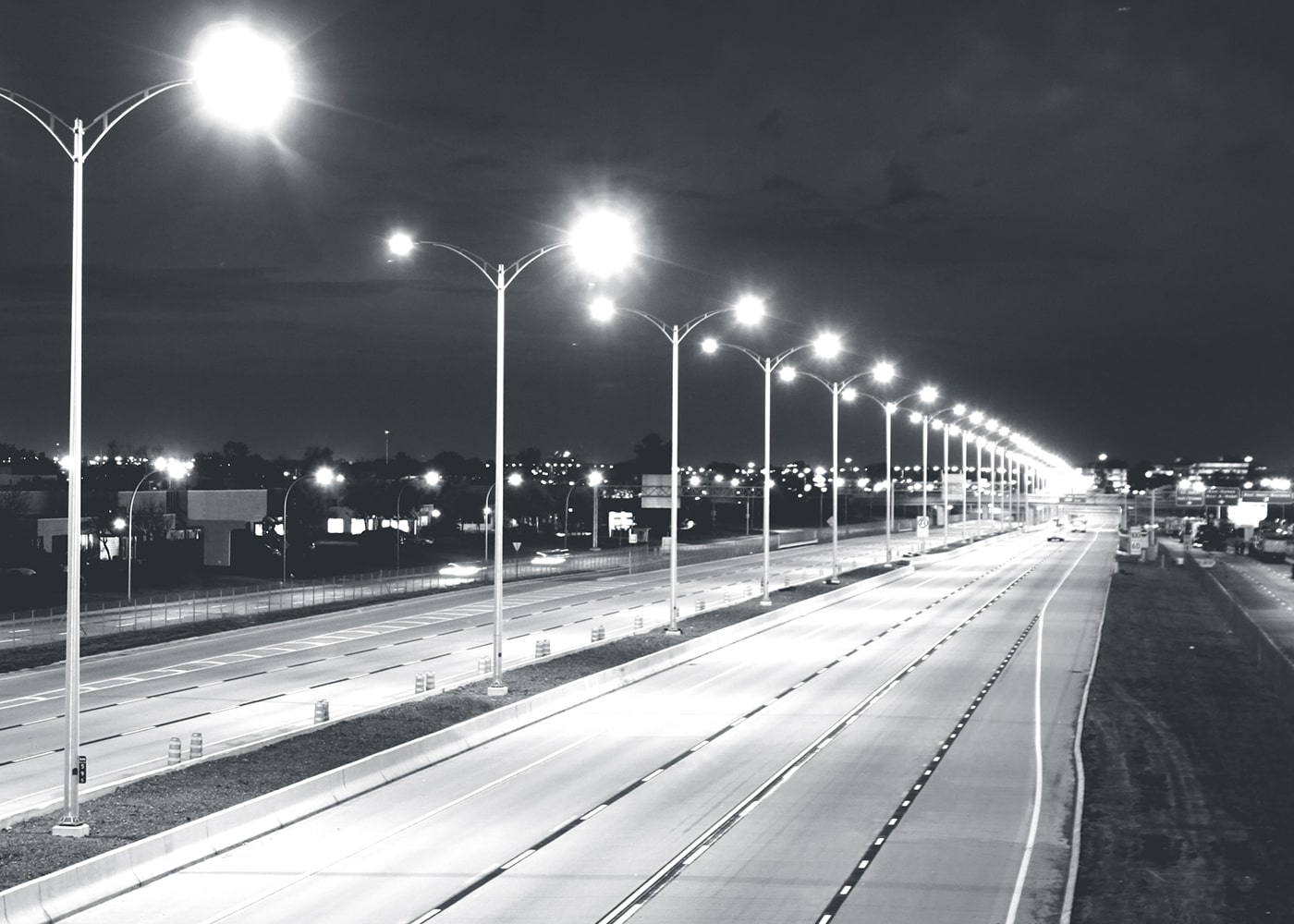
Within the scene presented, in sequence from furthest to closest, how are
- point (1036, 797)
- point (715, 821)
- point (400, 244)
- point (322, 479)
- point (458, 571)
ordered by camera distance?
point (322, 479) < point (458, 571) < point (400, 244) < point (1036, 797) < point (715, 821)

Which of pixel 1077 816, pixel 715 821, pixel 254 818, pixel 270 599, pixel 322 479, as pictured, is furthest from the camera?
pixel 322 479

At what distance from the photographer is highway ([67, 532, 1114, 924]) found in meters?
16.2

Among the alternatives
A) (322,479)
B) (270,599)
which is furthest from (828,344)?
(322,479)

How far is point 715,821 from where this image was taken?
20516 mm

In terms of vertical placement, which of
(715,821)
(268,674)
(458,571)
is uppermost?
(458,571)

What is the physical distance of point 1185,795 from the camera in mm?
22953

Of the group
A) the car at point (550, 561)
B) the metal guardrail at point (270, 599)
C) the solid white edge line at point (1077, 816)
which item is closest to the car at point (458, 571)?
the metal guardrail at point (270, 599)

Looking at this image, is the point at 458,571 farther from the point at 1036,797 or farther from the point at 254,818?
the point at 254,818

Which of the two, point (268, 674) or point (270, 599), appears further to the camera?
point (270, 599)

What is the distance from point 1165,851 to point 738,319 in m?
28.6

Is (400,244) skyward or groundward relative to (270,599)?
skyward

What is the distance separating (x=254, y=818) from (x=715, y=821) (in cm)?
646

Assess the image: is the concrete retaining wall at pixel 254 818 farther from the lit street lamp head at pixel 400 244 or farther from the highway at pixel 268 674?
the lit street lamp head at pixel 400 244

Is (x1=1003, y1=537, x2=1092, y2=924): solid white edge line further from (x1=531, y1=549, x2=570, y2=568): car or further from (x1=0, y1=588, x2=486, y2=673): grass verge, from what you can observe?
(x1=531, y1=549, x2=570, y2=568): car
